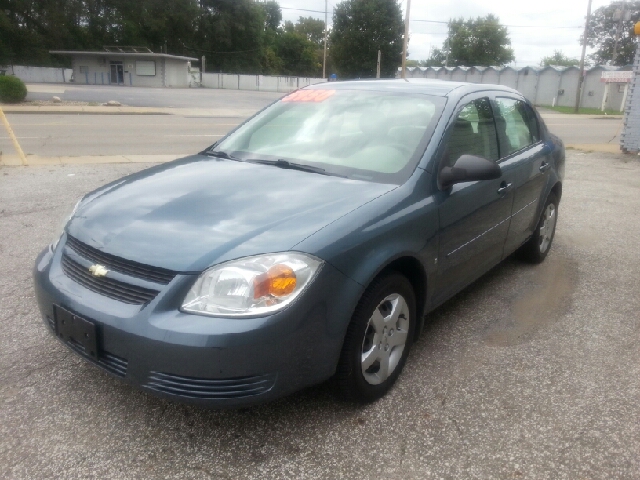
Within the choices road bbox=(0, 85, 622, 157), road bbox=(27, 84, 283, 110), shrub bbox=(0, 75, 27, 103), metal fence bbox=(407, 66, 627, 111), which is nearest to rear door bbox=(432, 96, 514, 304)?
road bbox=(0, 85, 622, 157)

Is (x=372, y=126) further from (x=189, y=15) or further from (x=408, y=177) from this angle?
(x=189, y=15)

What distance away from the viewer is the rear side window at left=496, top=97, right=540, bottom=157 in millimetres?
4109

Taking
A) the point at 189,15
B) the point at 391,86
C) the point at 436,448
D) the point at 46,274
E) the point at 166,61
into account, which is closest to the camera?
the point at 436,448

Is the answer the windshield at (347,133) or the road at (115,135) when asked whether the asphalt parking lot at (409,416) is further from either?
the road at (115,135)

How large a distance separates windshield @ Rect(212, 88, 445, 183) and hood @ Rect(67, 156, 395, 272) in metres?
0.18

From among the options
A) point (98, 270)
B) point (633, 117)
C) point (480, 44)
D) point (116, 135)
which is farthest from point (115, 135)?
point (480, 44)

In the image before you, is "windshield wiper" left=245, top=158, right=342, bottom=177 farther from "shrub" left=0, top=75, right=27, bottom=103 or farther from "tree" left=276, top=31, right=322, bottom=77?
"tree" left=276, top=31, right=322, bottom=77

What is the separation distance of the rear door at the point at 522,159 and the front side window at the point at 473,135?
14 cm

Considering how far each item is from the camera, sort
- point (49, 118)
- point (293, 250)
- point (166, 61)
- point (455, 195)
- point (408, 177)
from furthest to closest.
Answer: point (166, 61)
point (49, 118)
point (455, 195)
point (408, 177)
point (293, 250)

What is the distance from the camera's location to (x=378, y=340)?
Result: 2.78 metres

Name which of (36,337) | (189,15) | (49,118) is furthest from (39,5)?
(36,337)

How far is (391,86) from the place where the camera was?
3.82 m

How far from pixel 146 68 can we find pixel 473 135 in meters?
61.1

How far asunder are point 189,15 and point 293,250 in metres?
77.2
